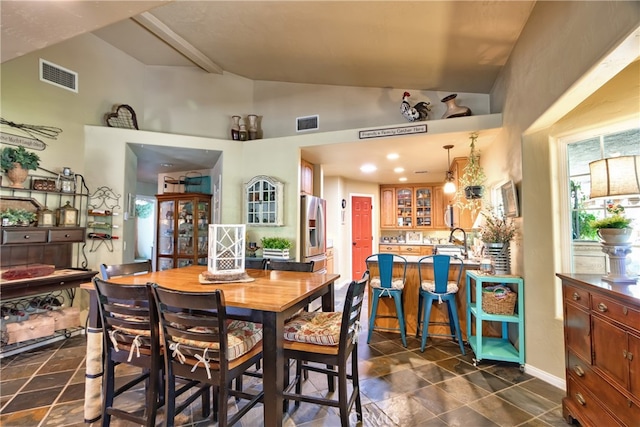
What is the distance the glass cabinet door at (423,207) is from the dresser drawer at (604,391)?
16.3 ft

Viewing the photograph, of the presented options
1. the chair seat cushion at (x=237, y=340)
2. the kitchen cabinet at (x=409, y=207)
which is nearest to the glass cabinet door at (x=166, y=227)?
the chair seat cushion at (x=237, y=340)

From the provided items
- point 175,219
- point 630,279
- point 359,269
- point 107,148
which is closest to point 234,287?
point 630,279

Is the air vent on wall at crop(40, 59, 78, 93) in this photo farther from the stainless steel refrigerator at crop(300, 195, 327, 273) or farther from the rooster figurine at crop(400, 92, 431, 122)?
the rooster figurine at crop(400, 92, 431, 122)

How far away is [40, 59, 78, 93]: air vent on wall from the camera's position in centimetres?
338

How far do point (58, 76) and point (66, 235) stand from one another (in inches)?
74.8

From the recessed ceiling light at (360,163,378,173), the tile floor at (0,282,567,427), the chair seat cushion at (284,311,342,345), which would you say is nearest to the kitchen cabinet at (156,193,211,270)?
the tile floor at (0,282,567,427)

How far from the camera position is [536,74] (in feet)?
7.63

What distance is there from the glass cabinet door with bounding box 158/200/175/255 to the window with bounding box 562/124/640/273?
18.6ft

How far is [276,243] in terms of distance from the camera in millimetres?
3959

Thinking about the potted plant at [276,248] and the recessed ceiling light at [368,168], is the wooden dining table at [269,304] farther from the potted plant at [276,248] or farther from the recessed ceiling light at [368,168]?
the recessed ceiling light at [368,168]

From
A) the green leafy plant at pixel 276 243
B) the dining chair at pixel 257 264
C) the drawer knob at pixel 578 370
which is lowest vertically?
the drawer knob at pixel 578 370

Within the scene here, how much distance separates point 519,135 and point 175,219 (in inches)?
208

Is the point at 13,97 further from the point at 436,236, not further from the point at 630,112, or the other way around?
the point at 436,236

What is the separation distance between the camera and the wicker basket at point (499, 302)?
2.65m
